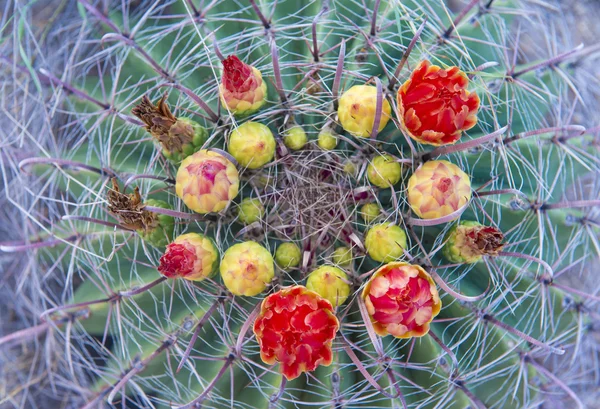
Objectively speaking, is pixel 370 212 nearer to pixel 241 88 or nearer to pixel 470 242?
pixel 470 242

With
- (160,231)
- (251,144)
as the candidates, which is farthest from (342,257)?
(160,231)

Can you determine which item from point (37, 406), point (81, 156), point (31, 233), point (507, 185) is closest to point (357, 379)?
point (507, 185)

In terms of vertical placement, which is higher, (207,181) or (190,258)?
(207,181)

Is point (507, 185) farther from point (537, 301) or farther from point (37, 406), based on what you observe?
point (37, 406)

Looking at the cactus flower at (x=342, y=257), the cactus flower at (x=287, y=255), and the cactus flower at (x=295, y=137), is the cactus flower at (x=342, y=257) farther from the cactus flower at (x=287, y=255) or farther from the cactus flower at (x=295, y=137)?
the cactus flower at (x=295, y=137)

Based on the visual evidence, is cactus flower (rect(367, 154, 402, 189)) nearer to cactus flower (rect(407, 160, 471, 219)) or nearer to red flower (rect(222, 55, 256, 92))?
cactus flower (rect(407, 160, 471, 219))
